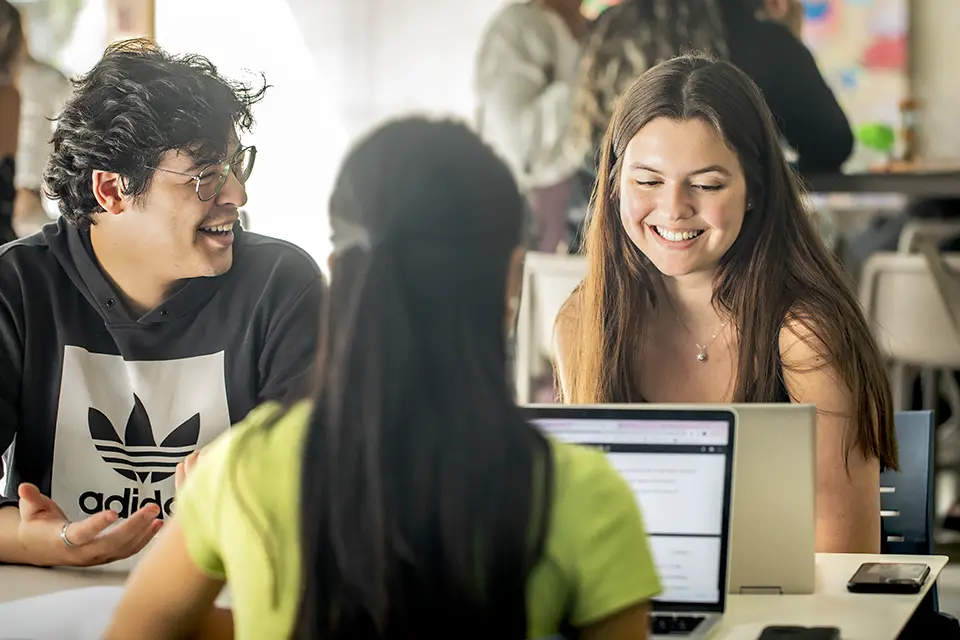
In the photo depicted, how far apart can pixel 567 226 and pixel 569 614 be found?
10.4 ft

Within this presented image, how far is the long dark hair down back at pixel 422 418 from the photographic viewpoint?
1043 mm

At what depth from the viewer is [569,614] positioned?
1.10 m

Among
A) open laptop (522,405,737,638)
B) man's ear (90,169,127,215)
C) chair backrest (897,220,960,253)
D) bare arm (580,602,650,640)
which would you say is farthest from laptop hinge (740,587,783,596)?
chair backrest (897,220,960,253)

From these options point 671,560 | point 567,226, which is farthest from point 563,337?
point 567,226

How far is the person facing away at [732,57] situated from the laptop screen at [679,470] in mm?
2177

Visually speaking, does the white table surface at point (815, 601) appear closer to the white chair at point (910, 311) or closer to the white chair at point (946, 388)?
the white chair at point (910, 311)

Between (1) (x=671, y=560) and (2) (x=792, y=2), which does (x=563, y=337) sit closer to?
(1) (x=671, y=560)

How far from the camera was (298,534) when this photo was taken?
108cm

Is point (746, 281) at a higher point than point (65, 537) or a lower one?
higher

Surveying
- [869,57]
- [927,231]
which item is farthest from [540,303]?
[869,57]

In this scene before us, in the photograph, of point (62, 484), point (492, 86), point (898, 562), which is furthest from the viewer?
point (492, 86)

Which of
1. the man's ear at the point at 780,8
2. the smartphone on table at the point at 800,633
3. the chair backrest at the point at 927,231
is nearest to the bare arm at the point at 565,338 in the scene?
the smartphone on table at the point at 800,633

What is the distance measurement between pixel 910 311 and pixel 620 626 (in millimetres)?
2817

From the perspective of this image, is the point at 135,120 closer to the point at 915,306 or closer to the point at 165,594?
the point at 165,594
